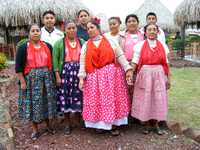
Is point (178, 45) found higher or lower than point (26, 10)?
lower

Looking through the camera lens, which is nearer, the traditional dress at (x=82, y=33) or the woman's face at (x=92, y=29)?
the woman's face at (x=92, y=29)

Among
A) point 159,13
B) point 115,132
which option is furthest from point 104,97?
point 159,13

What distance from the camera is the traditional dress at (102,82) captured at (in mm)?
5016

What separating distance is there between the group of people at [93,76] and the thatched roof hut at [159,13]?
20339 mm

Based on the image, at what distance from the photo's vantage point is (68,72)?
516 cm

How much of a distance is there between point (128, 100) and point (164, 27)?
21.2 metres

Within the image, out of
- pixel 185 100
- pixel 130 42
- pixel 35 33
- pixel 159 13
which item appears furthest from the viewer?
pixel 159 13

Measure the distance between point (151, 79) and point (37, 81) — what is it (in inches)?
61.0

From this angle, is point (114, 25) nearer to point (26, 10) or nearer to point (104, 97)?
point (104, 97)

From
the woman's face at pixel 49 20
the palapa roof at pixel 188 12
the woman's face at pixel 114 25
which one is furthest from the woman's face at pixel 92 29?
the palapa roof at pixel 188 12

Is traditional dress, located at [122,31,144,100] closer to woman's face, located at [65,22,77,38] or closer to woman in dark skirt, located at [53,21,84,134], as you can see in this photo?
woman in dark skirt, located at [53,21,84,134]

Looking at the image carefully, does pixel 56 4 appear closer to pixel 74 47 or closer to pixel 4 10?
pixel 4 10

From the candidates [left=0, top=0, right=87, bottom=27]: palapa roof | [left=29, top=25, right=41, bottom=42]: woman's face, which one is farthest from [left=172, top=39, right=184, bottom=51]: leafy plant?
[left=29, top=25, right=41, bottom=42]: woman's face

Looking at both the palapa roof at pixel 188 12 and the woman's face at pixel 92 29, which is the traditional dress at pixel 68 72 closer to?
the woman's face at pixel 92 29
